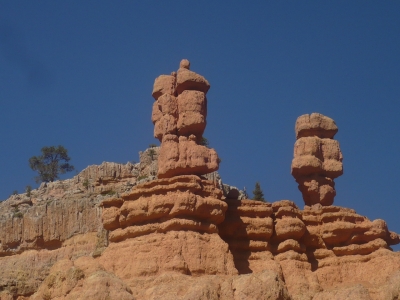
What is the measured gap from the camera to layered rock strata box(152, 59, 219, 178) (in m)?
42.2

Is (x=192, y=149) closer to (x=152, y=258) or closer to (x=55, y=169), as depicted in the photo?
(x=152, y=258)

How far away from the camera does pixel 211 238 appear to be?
4003cm

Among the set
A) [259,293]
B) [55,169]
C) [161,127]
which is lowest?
[259,293]

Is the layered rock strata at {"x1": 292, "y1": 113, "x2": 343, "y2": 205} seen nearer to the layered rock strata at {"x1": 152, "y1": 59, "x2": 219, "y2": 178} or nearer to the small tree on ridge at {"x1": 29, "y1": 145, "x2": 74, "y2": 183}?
the layered rock strata at {"x1": 152, "y1": 59, "x2": 219, "y2": 178}

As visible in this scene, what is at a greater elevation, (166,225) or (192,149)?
(192,149)

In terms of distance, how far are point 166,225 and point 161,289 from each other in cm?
406

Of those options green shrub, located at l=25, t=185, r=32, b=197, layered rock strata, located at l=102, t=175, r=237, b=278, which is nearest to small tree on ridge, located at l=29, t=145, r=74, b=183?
green shrub, located at l=25, t=185, r=32, b=197

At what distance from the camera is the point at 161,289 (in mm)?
36125

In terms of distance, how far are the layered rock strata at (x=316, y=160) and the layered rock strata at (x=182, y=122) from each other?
5346 millimetres

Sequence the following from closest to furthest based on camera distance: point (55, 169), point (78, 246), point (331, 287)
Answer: point (331, 287) < point (78, 246) < point (55, 169)

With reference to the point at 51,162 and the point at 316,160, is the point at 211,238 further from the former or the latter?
the point at 51,162

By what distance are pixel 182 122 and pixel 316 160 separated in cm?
696

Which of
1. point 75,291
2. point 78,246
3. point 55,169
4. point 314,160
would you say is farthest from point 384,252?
point 55,169

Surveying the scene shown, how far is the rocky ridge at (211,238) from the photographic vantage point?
37.3 metres
